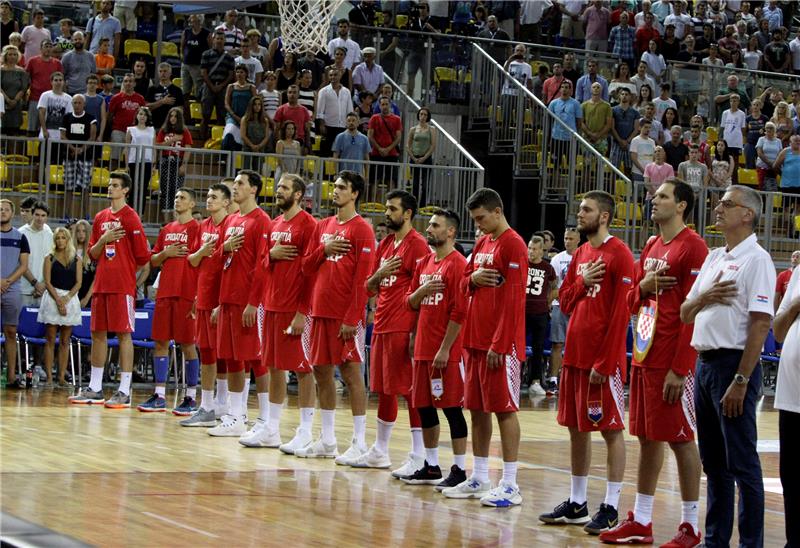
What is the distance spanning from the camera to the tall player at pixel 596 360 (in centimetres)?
797

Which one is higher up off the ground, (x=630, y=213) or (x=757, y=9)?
(x=757, y=9)

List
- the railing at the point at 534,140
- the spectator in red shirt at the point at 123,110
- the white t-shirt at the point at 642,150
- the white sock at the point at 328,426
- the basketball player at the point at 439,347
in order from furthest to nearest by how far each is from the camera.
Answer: the white t-shirt at the point at 642,150 → the railing at the point at 534,140 → the spectator in red shirt at the point at 123,110 → the white sock at the point at 328,426 → the basketball player at the point at 439,347

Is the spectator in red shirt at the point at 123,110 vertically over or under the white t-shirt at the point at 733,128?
under

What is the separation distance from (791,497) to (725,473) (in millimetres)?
489

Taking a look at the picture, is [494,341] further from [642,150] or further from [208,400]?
[642,150]

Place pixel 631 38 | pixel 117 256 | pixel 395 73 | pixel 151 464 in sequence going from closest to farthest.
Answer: pixel 151 464, pixel 117 256, pixel 395 73, pixel 631 38

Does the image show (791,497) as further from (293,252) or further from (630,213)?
(630,213)

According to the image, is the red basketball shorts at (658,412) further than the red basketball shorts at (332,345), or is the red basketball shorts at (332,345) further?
the red basketball shorts at (332,345)

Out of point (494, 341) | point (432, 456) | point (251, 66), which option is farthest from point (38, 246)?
point (494, 341)

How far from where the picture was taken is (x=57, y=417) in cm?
1239

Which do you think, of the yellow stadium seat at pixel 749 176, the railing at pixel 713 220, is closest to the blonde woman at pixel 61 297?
the railing at pixel 713 220

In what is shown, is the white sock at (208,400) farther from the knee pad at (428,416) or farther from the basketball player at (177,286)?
the knee pad at (428,416)

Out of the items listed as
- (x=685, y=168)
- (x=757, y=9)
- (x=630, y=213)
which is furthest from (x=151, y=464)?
Result: (x=757, y=9)

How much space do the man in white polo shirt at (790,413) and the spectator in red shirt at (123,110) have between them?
12.8m
